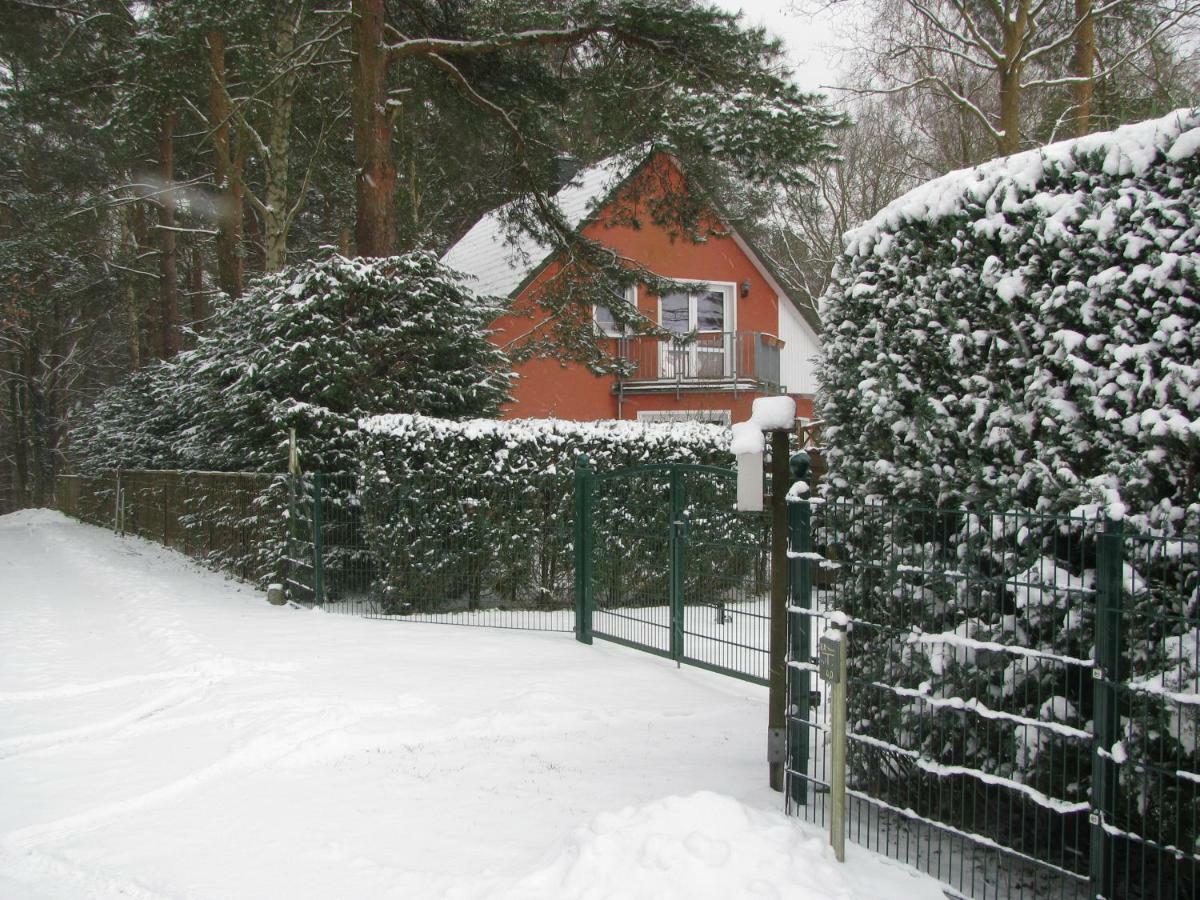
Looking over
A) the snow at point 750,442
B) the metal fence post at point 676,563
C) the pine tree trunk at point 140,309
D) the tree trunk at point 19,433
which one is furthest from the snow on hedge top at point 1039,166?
the tree trunk at point 19,433

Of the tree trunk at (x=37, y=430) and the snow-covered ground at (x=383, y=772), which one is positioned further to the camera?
the tree trunk at (x=37, y=430)

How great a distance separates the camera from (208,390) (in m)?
14.2

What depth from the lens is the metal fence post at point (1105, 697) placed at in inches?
133

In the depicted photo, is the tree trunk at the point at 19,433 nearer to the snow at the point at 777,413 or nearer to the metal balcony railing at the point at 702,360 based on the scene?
the metal balcony railing at the point at 702,360

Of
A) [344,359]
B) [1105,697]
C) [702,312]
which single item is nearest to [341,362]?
[344,359]

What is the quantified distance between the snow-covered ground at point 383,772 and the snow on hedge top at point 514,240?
319 inches

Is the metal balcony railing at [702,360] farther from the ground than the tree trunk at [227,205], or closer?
closer

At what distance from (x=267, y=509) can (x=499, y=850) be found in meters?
8.43

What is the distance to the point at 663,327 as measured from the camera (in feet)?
59.7

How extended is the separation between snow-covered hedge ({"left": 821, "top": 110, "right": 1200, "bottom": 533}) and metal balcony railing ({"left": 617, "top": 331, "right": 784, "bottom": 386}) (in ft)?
55.2

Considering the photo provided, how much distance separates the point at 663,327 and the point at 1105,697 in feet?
49.7

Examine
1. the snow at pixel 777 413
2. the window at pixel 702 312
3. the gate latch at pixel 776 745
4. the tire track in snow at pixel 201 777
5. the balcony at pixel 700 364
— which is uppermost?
the window at pixel 702 312

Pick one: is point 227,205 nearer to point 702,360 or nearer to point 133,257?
point 133,257

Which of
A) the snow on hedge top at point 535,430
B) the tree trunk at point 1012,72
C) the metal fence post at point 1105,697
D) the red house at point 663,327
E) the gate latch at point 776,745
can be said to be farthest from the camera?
the red house at point 663,327
